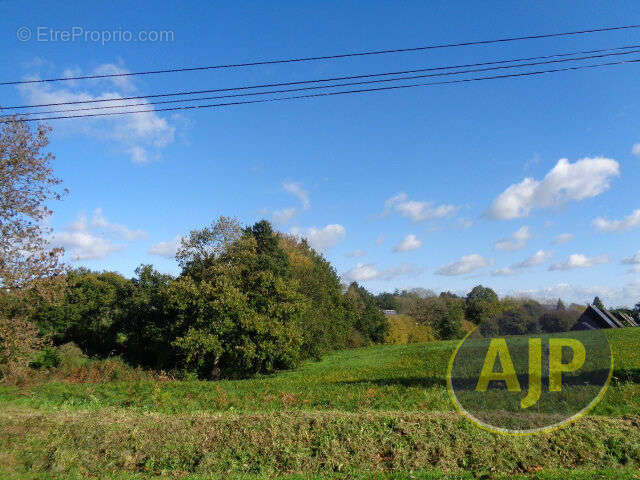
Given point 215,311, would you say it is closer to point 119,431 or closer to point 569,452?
point 119,431

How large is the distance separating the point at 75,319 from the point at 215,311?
60.2 feet

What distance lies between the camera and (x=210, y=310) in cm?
2380

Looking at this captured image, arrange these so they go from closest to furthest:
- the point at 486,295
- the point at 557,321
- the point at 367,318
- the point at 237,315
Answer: the point at 557,321 < the point at 486,295 < the point at 237,315 < the point at 367,318

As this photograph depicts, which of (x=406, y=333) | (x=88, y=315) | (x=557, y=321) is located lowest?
(x=406, y=333)

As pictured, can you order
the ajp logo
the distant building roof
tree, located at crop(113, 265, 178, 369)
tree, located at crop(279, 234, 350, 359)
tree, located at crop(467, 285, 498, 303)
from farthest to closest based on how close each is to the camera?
tree, located at crop(279, 234, 350, 359)
tree, located at crop(113, 265, 178, 369)
tree, located at crop(467, 285, 498, 303)
the distant building roof
the ajp logo

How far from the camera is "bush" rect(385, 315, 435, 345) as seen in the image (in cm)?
5284

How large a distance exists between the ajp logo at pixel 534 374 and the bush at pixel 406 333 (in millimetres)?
46320

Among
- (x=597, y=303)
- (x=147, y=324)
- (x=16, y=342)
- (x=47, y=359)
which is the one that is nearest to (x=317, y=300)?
(x=147, y=324)

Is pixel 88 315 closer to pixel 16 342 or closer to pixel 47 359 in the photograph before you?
pixel 47 359

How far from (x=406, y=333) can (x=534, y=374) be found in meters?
49.9

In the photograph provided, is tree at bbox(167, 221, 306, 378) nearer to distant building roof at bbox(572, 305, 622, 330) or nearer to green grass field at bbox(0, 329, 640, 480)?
green grass field at bbox(0, 329, 640, 480)

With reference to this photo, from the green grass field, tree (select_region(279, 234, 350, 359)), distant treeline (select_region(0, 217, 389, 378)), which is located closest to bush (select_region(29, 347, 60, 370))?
distant treeline (select_region(0, 217, 389, 378))

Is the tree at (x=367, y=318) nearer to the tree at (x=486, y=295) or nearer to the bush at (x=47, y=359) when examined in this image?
the bush at (x=47, y=359)

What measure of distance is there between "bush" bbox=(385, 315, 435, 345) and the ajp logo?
152 feet
